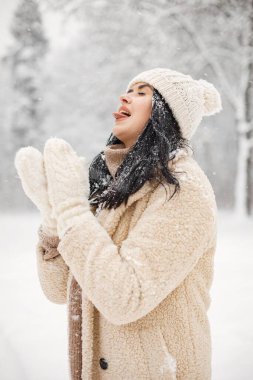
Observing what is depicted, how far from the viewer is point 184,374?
1.43 meters

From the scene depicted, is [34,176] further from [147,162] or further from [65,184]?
[147,162]

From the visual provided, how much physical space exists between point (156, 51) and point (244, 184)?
15.6ft

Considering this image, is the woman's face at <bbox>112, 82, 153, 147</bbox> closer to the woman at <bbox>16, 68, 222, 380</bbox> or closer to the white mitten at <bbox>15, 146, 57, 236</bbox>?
the woman at <bbox>16, 68, 222, 380</bbox>

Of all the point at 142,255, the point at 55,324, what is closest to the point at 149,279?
the point at 142,255

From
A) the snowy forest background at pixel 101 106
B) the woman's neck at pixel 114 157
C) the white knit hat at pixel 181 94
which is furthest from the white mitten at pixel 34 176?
the snowy forest background at pixel 101 106

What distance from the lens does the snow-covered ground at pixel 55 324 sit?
11.4 ft

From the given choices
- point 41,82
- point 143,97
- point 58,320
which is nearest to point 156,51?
point 41,82

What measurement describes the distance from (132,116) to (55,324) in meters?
3.56

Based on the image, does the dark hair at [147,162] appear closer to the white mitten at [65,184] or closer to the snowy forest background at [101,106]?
the white mitten at [65,184]

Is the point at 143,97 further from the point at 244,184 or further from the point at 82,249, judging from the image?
the point at 244,184

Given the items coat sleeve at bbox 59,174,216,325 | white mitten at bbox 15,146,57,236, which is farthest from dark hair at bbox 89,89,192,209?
white mitten at bbox 15,146,57,236

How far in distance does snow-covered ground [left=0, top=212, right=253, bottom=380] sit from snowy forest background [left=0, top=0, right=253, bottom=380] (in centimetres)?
1

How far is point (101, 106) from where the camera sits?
1454 centimetres

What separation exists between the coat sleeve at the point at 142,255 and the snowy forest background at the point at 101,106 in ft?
7.95
